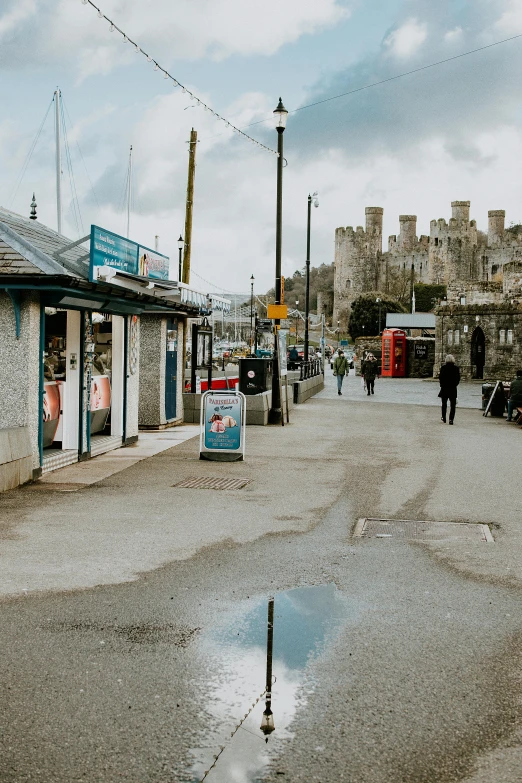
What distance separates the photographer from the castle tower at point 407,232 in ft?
395

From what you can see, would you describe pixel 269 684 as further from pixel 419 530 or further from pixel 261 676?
pixel 419 530

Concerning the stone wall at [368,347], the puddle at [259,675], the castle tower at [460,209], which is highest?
the castle tower at [460,209]

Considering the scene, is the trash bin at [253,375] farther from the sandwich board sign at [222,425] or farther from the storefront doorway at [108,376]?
the sandwich board sign at [222,425]

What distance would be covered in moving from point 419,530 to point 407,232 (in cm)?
11649

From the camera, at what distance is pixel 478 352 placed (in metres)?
50.5

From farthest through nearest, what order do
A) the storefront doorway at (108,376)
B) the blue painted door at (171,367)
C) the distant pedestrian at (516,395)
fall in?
the distant pedestrian at (516,395)
the blue painted door at (171,367)
the storefront doorway at (108,376)

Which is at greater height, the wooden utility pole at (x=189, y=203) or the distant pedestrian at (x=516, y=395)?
the wooden utility pole at (x=189, y=203)

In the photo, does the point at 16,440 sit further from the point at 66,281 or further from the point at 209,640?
the point at 209,640

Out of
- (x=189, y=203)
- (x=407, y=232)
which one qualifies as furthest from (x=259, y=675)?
(x=407, y=232)

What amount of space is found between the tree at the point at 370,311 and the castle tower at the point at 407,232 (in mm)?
21946

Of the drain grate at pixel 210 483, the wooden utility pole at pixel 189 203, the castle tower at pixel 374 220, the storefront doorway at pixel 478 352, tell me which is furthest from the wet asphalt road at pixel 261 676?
the castle tower at pixel 374 220

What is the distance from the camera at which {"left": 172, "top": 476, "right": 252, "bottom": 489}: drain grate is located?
11539 millimetres

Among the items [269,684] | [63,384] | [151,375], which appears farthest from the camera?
[151,375]

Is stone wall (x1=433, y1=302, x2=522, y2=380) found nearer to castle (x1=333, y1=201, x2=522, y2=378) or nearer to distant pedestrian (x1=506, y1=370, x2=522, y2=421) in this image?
distant pedestrian (x1=506, y1=370, x2=522, y2=421)
